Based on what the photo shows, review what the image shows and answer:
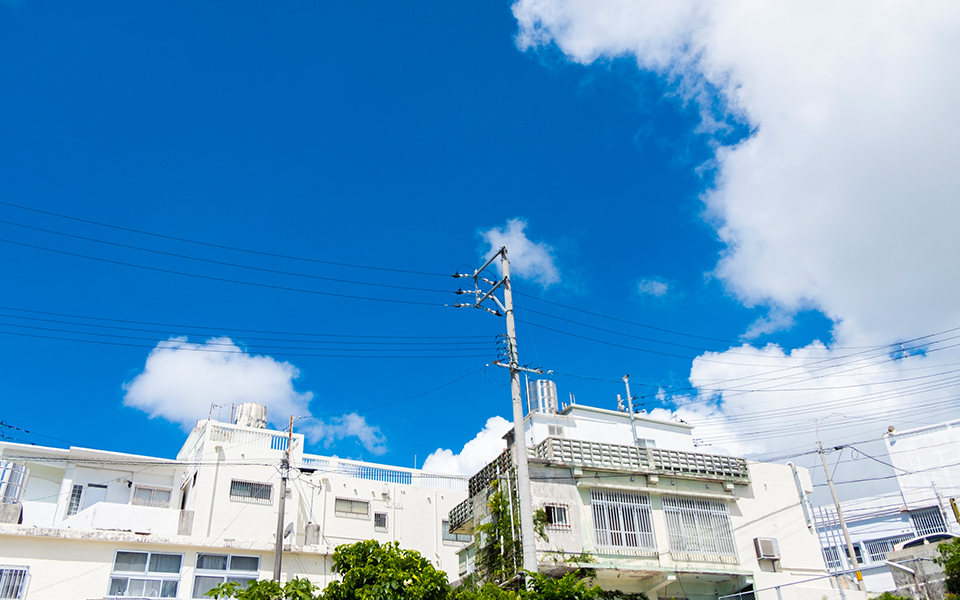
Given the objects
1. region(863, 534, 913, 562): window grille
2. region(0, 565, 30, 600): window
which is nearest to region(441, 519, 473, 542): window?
region(0, 565, 30, 600): window

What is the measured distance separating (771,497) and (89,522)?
28.7 metres

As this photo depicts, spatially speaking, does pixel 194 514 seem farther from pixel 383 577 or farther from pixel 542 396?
pixel 383 577

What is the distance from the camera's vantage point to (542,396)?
34.7 m

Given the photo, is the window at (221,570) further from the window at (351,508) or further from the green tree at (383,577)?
the window at (351,508)

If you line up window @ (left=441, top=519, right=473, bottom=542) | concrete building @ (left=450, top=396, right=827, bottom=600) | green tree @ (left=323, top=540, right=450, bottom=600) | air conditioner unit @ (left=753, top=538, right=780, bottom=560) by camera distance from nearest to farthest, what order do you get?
green tree @ (left=323, top=540, right=450, bottom=600) → concrete building @ (left=450, top=396, right=827, bottom=600) → air conditioner unit @ (left=753, top=538, right=780, bottom=560) → window @ (left=441, top=519, right=473, bottom=542)

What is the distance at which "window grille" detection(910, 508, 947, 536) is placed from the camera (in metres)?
43.8

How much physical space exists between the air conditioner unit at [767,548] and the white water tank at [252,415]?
27.1 meters

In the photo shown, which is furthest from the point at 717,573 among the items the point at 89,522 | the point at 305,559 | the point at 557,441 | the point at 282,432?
the point at 89,522

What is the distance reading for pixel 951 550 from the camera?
2322 cm

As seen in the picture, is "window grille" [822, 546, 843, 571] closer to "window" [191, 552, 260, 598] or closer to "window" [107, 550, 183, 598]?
"window" [191, 552, 260, 598]

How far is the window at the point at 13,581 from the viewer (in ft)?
69.7

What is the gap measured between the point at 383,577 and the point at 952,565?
1937cm

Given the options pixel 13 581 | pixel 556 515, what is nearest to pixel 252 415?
pixel 13 581

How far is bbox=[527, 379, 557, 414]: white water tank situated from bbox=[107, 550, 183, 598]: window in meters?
16.9
